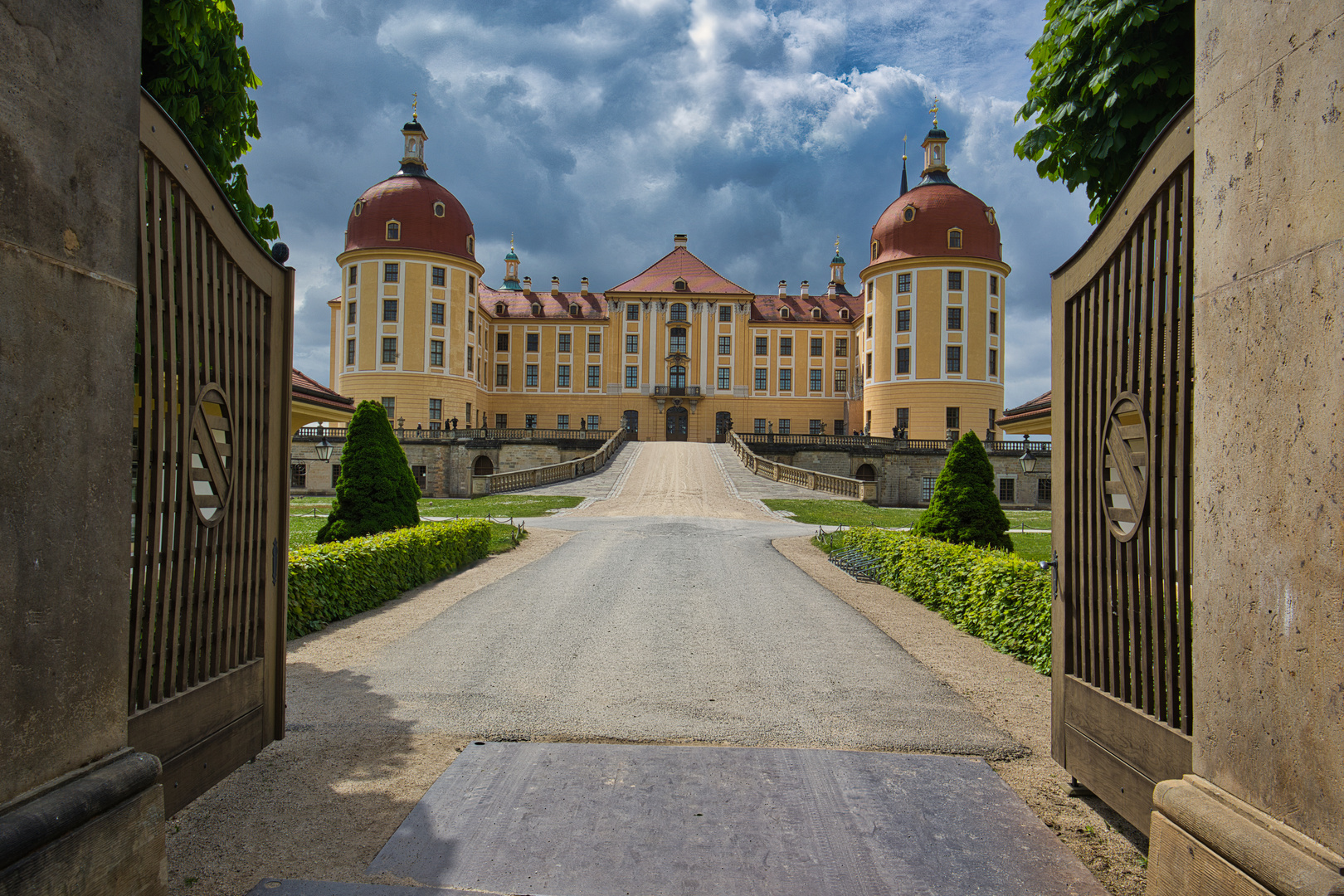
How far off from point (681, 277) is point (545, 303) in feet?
40.0

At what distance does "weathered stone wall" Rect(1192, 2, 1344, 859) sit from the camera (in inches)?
83.2

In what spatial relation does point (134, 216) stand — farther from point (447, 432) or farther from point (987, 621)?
point (447, 432)

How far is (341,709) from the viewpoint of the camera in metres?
5.49

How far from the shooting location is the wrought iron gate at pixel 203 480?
10.9ft

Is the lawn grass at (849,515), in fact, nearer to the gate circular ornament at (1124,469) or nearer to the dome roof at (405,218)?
the gate circular ornament at (1124,469)

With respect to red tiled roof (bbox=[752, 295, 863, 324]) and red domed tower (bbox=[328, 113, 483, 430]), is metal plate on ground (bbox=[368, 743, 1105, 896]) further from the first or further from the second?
red tiled roof (bbox=[752, 295, 863, 324])

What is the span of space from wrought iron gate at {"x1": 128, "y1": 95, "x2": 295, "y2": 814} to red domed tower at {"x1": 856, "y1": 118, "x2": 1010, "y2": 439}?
47.9 metres

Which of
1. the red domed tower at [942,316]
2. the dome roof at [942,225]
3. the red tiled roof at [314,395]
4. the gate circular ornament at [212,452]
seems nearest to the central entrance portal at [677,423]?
the red domed tower at [942,316]

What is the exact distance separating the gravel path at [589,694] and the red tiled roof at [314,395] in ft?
12.3

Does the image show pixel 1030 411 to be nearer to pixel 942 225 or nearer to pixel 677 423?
pixel 942 225

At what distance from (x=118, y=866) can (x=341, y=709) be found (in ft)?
Result: 9.73

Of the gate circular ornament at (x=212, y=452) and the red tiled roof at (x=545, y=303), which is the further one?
the red tiled roof at (x=545, y=303)

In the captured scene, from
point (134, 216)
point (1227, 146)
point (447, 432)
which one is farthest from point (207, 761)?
point (447, 432)

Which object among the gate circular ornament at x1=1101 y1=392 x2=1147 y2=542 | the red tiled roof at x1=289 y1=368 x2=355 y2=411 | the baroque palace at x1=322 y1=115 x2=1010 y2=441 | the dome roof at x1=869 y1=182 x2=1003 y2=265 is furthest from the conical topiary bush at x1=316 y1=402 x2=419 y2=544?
the dome roof at x1=869 y1=182 x2=1003 y2=265
